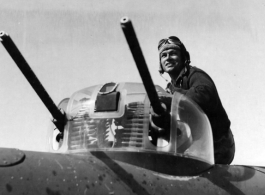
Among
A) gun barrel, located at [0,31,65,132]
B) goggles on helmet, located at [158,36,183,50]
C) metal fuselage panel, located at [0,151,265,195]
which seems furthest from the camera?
goggles on helmet, located at [158,36,183,50]

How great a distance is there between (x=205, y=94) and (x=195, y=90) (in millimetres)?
102

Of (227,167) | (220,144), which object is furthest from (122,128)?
(220,144)

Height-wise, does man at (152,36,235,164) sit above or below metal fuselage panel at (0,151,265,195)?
above

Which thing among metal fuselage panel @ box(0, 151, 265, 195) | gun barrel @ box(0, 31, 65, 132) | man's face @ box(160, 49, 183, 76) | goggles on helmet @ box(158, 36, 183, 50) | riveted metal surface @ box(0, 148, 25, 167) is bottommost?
metal fuselage panel @ box(0, 151, 265, 195)

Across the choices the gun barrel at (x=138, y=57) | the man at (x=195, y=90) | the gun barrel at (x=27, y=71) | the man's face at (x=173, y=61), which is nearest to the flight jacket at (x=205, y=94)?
the man at (x=195, y=90)

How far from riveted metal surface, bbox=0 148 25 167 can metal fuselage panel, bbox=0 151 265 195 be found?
0.09 feet

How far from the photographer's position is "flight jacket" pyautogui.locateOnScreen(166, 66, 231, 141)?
4.34 meters

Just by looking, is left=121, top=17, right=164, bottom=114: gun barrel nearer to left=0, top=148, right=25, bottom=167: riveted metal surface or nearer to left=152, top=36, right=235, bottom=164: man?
left=152, top=36, right=235, bottom=164: man

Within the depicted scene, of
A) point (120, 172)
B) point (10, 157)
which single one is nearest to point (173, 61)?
point (120, 172)

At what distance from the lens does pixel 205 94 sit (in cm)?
435

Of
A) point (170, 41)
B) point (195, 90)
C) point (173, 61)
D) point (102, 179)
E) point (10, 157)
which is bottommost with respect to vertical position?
point (102, 179)

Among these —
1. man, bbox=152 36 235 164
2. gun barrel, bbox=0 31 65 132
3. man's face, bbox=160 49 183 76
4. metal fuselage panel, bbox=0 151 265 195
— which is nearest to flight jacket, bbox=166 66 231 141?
man, bbox=152 36 235 164

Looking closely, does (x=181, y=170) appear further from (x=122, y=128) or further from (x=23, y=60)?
(x=23, y=60)

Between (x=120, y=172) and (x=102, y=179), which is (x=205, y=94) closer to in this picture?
(x=120, y=172)
